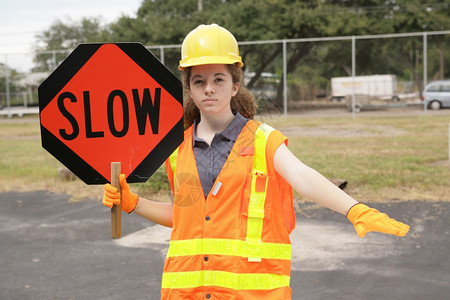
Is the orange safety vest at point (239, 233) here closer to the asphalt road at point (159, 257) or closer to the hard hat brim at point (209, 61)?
the hard hat brim at point (209, 61)

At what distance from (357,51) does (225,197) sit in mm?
34003

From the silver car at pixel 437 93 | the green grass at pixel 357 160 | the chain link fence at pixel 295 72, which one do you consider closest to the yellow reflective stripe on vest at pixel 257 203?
the green grass at pixel 357 160

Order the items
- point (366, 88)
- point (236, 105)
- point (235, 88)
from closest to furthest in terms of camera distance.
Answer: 1. point (235, 88)
2. point (236, 105)
3. point (366, 88)

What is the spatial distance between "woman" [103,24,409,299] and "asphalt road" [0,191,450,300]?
2528 mm

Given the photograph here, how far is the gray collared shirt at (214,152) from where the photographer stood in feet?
8.38

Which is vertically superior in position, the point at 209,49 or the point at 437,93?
the point at 209,49

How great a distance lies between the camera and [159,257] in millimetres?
6199

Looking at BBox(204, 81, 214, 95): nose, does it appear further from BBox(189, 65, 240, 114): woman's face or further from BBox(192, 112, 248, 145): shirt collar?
BBox(192, 112, 248, 145): shirt collar

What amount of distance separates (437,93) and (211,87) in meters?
26.9

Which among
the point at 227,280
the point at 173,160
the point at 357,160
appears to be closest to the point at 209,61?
the point at 173,160

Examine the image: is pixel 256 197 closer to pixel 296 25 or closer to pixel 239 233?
pixel 239 233

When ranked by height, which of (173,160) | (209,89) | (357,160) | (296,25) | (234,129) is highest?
(296,25)

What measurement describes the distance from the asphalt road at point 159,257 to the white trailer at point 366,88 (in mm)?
22648

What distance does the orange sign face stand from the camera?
2.43 metres
